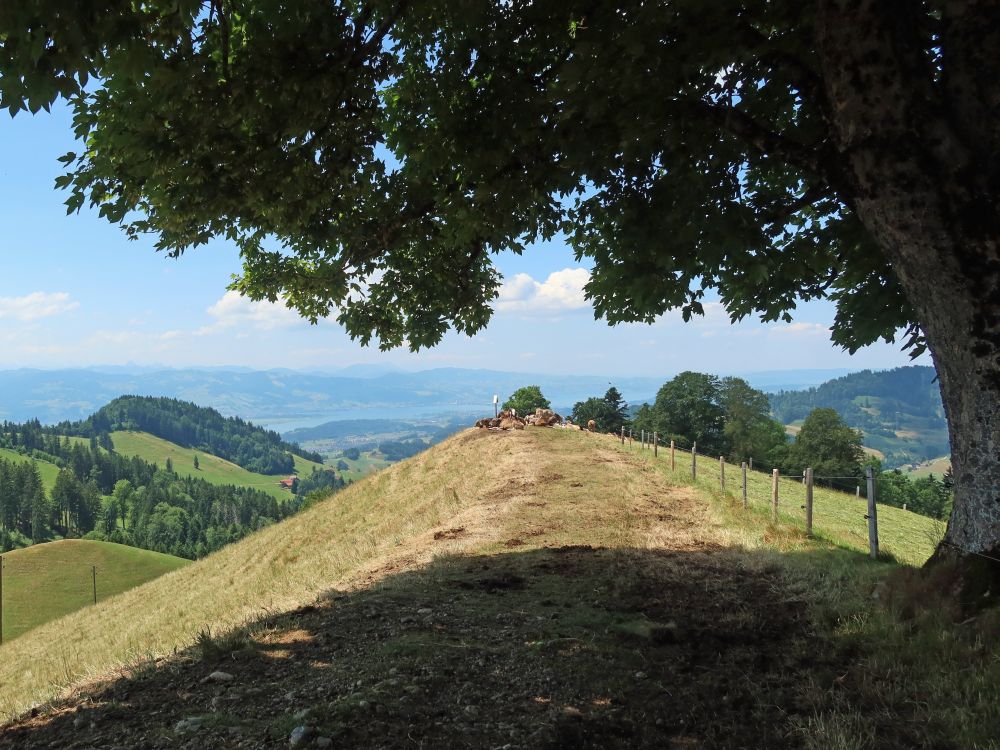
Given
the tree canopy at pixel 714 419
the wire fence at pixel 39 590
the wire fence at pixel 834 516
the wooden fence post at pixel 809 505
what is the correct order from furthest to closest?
the wire fence at pixel 39 590 < the tree canopy at pixel 714 419 < the wooden fence post at pixel 809 505 < the wire fence at pixel 834 516

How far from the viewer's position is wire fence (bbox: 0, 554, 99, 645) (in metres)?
76.9

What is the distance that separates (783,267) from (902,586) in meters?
4.58

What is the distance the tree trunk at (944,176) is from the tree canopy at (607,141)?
19 mm

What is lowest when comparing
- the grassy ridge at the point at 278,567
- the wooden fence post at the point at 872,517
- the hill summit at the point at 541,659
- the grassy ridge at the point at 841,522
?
the grassy ridge at the point at 278,567

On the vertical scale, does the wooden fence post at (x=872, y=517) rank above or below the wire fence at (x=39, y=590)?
above

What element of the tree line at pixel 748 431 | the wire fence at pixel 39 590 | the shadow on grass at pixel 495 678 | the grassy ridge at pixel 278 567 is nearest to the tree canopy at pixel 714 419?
the tree line at pixel 748 431

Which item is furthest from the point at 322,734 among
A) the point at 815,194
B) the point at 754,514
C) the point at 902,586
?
the point at 754,514

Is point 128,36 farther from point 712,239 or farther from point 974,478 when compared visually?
point 974,478

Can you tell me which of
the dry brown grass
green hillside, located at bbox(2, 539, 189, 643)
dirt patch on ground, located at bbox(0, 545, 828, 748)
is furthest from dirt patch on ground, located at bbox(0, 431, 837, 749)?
green hillside, located at bbox(2, 539, 189, 643)

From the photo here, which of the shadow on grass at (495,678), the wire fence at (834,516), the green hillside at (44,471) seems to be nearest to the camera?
the shadow on grass at (495,678)

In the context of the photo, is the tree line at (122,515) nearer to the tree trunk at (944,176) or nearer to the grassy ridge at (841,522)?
the grassy ridge at (841,522)

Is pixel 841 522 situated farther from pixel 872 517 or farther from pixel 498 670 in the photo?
pixel 498 670

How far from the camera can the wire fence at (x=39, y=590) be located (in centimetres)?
7694

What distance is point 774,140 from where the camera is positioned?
22.5 feet
